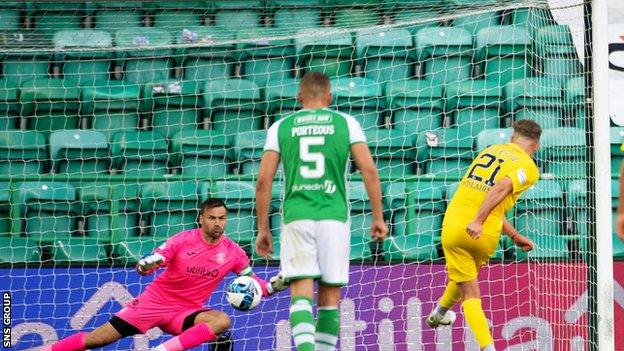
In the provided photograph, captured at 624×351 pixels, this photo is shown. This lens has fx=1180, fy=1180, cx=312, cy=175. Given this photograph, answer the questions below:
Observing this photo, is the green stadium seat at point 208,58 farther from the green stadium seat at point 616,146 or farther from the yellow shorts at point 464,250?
the yellow shorts at point 464,250

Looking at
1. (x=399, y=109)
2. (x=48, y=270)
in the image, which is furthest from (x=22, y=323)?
(x=399, y=109)

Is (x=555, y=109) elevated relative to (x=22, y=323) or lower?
elevated

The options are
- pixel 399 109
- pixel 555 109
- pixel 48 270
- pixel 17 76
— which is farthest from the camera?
pixel 17 76

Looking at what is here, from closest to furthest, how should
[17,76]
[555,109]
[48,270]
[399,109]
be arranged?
[48,270] < [555,109] < [399,109] < [17,76]

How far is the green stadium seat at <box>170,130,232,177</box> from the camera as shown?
1024cm

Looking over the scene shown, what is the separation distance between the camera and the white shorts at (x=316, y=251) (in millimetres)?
6133

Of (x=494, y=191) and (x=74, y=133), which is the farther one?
(x=74, y=133)

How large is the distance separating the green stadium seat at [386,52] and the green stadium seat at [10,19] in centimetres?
334

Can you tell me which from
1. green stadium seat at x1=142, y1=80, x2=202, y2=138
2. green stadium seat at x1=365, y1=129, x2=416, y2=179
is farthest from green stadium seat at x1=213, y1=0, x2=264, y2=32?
green stadium seat at x1=365, y1=129, x2=416, y2=179

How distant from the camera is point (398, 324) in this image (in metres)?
9.12

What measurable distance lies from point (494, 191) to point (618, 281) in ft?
7.54

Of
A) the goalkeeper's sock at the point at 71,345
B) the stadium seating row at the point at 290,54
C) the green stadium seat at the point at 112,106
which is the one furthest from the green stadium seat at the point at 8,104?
the goalkeeper's sock at the point at 71,345

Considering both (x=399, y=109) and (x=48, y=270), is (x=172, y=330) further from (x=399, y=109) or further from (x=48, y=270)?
(x=399, y=109)

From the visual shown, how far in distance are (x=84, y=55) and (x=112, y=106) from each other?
2.53ft
